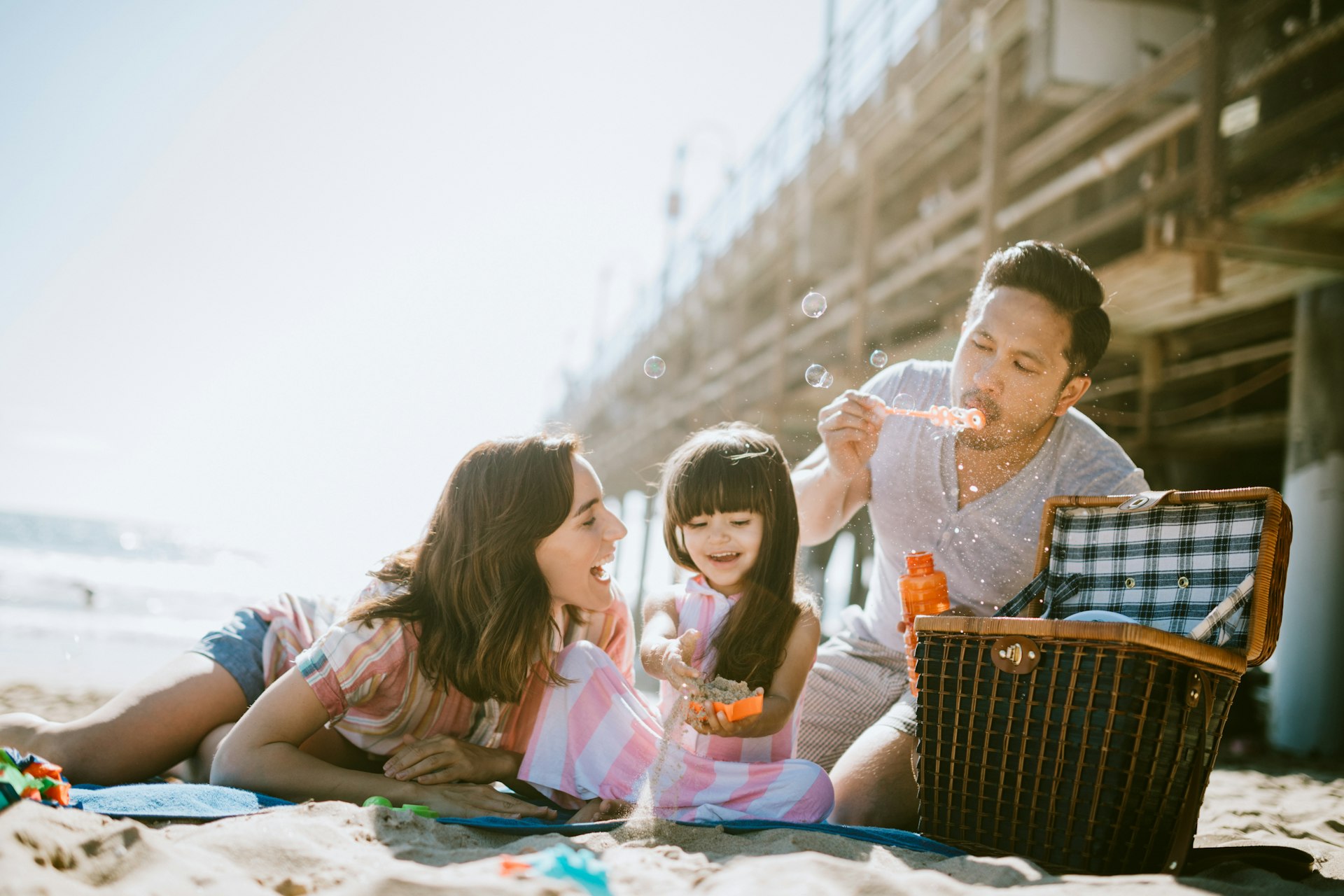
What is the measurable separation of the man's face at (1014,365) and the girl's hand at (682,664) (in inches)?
48.6

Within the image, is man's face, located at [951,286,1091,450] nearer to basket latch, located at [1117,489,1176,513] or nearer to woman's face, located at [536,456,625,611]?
basket latch, located at [1117,489,1176,513]

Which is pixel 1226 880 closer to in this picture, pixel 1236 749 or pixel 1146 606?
pixel 1146 606

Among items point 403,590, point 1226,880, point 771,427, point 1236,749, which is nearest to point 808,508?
point 403,590

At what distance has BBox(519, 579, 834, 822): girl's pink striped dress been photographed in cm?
256

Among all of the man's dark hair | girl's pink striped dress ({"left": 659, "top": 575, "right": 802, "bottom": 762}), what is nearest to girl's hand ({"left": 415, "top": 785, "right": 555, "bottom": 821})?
girl's pink striped dress ({"left": 659, "top": 575, "right": 802, "bottom": 762})

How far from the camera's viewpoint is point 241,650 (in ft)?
10.0

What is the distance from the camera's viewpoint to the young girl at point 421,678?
2541 mm

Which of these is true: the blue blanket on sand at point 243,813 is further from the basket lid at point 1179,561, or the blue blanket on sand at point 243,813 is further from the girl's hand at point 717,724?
the basket lid at point 1179,561

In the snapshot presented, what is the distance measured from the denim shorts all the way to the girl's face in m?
1.48

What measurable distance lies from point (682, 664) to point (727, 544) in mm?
559

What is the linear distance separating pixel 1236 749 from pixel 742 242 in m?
8.55

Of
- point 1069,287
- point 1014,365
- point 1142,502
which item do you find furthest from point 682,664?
point 1069,287

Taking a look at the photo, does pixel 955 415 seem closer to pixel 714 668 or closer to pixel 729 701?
pixel 714 668

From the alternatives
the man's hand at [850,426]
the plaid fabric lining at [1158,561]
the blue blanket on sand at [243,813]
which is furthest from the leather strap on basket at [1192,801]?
the man's hand at [850,426]
